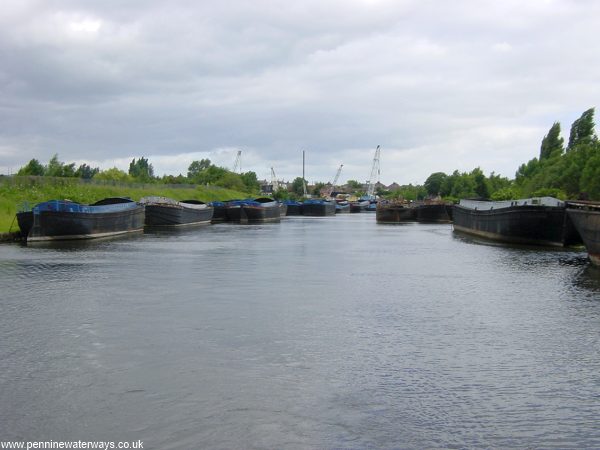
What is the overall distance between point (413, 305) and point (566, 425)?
40.5 ft

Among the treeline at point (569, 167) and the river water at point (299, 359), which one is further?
the treeline at point (569, 167)

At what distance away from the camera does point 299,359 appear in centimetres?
1636

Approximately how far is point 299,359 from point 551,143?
133 metres

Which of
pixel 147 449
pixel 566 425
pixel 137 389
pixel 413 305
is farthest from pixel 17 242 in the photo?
pixel 566 425

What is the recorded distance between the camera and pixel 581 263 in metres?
38.4

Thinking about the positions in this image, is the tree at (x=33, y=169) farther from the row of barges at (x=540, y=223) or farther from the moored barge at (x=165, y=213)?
the row of barges at (x=540, y=223)

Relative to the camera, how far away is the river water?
11.8 meters

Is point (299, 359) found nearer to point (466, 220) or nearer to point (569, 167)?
point (466, 220)

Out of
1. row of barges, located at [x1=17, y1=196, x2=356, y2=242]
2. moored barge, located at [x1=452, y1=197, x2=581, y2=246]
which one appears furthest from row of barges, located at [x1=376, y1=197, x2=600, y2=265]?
row of barges, located at [x1=17, y1=196, x2=356, y2=242]

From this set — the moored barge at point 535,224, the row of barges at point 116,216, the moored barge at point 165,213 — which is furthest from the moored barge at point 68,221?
the moored barge at point 535,224

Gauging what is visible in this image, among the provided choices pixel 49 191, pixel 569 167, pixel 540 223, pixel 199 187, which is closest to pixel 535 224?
pixel 540 223

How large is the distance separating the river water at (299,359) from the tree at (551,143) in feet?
362

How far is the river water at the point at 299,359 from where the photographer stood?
38.8 feet

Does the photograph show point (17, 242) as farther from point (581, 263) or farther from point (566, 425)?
point (566, 425)
